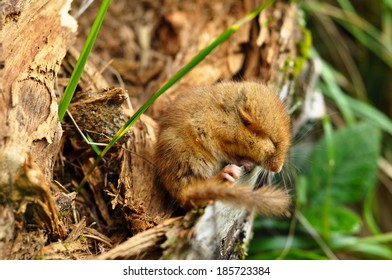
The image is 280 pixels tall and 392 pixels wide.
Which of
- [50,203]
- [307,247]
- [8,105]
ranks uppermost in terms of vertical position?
[8,105]

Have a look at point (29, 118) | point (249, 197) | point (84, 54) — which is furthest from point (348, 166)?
point (29, 118)

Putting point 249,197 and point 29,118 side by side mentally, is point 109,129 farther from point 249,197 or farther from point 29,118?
point 249,197

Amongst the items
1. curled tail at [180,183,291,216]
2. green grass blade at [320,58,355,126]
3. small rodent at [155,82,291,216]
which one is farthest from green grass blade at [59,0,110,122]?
green grass blade at [320,58,355,126]

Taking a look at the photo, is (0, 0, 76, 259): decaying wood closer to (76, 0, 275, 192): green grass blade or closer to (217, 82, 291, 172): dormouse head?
(76, 0, 275, 192): green grass blade

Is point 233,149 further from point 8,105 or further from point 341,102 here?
point 341,102
